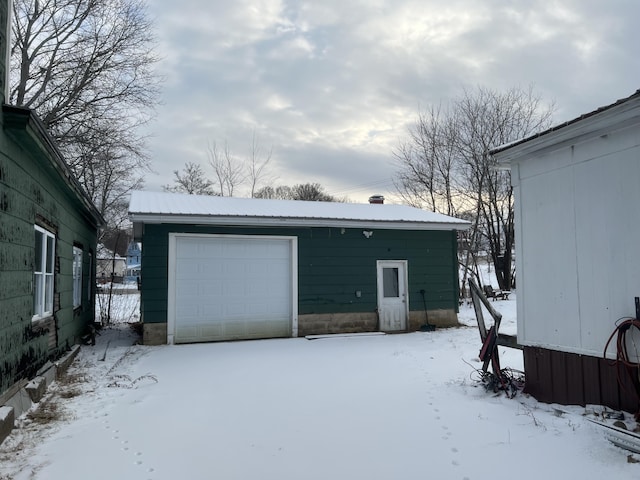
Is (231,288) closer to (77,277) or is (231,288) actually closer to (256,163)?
(77,277)

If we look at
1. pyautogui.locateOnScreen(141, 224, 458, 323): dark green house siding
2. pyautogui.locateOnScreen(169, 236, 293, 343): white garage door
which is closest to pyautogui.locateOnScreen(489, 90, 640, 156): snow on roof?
pyautogui.locateOnScreen(141, 224, 458, 323): dark green house siding

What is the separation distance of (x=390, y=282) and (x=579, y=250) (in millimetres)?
7051

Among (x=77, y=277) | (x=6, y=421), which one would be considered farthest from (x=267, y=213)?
(x=6, y=421)

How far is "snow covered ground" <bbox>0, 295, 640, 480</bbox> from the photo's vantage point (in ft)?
11.1

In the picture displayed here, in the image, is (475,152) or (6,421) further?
(475,152)

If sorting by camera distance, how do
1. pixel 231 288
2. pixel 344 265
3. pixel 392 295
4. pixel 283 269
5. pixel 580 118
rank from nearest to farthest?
pixel 580 118 < pixel 231 288 < pixel 283 269 < pixel 344 265 < pixel 392 295

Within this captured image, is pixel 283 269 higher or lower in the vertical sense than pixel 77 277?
higher

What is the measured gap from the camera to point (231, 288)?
1012cm

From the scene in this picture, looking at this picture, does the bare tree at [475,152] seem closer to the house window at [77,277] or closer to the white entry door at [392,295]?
the white entry door at [392,295]

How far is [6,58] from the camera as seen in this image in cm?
475

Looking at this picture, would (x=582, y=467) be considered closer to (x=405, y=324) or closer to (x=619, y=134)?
(x=619, y=134)

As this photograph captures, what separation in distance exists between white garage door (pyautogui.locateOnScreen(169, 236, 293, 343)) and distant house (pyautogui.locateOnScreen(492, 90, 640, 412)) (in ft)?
20.0

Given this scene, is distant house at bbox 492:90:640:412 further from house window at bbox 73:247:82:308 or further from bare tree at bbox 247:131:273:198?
bare tree at bbox 247:131:273:198

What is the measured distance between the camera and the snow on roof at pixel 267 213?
377 inches
